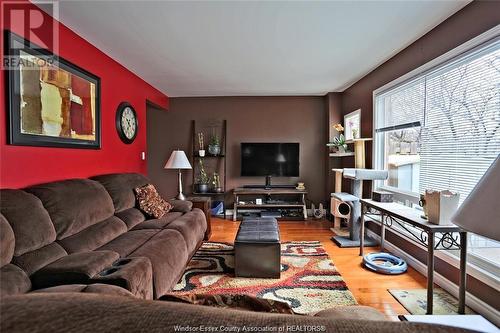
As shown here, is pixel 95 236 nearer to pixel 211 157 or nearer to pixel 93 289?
pixel 93 289

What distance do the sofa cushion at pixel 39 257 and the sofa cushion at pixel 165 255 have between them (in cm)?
47

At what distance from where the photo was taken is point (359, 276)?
271 cm

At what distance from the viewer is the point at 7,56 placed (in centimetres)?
193

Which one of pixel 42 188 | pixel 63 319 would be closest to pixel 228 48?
pixel 42 188

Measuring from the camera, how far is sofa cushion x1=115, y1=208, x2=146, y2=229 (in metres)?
2.75

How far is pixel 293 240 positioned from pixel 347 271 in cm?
112

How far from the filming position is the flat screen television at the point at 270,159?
5.35m

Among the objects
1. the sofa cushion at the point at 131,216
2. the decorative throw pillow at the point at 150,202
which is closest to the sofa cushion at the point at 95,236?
the sofa cushion at the point at 131,216

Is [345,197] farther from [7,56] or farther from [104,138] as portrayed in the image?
[7,56]

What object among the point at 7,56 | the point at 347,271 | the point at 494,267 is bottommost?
the point at 347,271

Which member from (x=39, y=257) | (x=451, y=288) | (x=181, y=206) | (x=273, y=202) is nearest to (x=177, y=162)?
(x=181, y=206)

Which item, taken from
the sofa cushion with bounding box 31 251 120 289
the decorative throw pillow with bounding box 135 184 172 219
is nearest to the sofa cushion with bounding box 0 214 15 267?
the sofa cushion with bounding box 31 251 120 289

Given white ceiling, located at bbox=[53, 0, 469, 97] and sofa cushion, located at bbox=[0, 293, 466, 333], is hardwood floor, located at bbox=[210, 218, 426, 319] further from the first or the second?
white ceiling, located at bbox=[53, 0, 469, 97]

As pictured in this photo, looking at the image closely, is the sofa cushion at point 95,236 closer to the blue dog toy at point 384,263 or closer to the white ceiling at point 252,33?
the white ceiling at point 252,33
